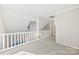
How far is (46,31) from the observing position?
160 centimetres

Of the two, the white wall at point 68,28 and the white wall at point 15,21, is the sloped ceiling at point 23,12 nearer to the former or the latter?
the white wall at point 15,21

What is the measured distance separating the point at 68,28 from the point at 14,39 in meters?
0.97

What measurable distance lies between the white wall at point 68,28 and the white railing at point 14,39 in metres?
0.46

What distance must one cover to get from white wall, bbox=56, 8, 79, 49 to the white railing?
0.46 meters

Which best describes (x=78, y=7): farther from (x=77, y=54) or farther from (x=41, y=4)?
(x=77, y=54)

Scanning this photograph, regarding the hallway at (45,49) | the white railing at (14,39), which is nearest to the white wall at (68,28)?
the hallway at (45,49)

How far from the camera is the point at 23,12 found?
1.55 meters

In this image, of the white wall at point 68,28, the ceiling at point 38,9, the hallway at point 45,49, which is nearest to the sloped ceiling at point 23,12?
the ceiling at point 38,9

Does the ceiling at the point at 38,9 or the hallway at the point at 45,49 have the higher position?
the ceiling at the point at 38,9

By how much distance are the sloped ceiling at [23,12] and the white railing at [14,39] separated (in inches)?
3.6

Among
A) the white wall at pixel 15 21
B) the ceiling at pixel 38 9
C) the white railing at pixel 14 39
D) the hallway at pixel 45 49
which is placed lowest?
the hallway at pixel 45 49

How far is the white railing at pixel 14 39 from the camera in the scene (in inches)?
59.9

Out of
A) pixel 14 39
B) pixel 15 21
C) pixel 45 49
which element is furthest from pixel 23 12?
pixel 45 49

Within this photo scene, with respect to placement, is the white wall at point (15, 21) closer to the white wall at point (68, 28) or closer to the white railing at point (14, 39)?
the white railing at point (14, 39)
